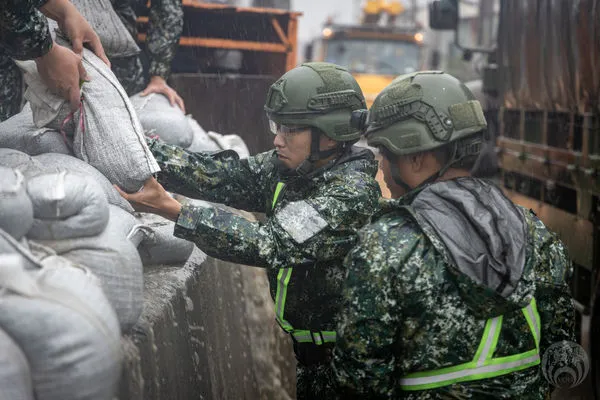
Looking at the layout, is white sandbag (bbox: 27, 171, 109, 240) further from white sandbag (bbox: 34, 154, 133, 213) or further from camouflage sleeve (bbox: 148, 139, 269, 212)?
camouflage sleeve (bbox: 148, 139, 269, 212)

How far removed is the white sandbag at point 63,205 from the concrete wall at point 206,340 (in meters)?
0.38

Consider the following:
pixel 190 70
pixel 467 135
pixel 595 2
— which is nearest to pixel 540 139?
pixel 595 2

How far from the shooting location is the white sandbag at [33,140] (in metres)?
2.94

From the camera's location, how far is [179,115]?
4.01 metres

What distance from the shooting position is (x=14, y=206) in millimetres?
1906

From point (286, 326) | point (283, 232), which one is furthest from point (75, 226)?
point (286, 326)

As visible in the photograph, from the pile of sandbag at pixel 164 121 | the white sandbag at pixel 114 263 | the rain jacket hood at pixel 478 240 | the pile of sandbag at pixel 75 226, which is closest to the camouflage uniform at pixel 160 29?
the pile of sandbag at pixel 164 121

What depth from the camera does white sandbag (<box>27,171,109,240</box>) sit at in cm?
205

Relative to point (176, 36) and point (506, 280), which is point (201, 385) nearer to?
point (506, 280)

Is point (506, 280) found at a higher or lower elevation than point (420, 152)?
lower

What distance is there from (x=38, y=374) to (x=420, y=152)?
1.35 meters

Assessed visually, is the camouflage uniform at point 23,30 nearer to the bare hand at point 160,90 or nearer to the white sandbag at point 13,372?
the white sandbag at point 13,372

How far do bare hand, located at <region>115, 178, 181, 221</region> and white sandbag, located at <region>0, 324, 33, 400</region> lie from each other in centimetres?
107

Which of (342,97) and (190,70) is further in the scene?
(190,70)
